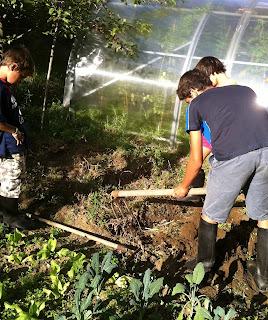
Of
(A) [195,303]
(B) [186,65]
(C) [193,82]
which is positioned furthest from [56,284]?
(B) [186,65]

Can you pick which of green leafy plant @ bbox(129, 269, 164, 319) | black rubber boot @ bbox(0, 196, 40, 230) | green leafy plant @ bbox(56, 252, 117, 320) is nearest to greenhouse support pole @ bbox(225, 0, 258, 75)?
black rubber boot @ bbox(0, 196, 40, 230)

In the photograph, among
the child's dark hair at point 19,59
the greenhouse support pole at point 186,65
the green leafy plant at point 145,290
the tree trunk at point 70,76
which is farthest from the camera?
the tree trunk at point 70,76

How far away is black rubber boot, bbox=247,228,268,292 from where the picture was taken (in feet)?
11.9

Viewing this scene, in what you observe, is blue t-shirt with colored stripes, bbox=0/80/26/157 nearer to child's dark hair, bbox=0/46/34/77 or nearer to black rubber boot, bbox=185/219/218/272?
child's dark hair, bbox=0/46/34/77

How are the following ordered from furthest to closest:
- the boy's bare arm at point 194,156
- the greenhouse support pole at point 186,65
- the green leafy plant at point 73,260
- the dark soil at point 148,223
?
the greenhouse support pole at point 186,65 < the dark soil at point 148,223 < the green leafy plant at point 73,260 < the boy's bare arm at point 194,156

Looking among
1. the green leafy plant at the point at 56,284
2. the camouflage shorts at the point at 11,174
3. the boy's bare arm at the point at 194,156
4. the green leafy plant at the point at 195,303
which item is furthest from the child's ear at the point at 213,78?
the green leafy plant at the point at 56,284

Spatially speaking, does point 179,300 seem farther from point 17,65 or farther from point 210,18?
point 210,18

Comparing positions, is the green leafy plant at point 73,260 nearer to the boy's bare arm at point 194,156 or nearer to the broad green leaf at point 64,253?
the broad green leaf at point 64,253

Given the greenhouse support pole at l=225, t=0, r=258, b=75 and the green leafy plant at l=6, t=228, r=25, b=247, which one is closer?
the green leafy plant at l=6, t=228, r=25, b=247

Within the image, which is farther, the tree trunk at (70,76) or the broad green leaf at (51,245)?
the tree trunk at (70,76)

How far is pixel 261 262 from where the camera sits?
146 inches

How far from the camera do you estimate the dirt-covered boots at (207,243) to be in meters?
3.64

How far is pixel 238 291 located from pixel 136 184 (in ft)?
6.57

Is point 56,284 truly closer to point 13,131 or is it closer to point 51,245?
point 51,245
